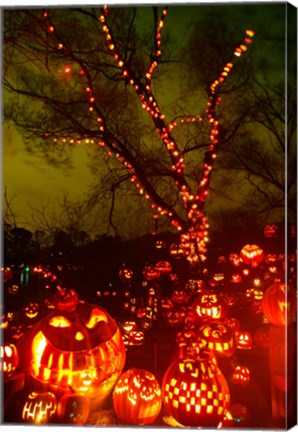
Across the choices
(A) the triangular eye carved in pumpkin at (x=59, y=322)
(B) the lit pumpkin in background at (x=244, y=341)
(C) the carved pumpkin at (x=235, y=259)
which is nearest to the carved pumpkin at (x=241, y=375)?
(B) the lit pumpkin in background at (x=244, y=341)

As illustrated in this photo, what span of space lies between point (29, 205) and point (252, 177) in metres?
1.16

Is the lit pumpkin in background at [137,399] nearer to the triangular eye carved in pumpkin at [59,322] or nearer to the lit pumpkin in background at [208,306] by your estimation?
the triangular eye carved in pumpkin at [59,322]

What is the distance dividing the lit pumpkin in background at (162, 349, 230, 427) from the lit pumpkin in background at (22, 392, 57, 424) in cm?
54

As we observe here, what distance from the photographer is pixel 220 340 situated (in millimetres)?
3254

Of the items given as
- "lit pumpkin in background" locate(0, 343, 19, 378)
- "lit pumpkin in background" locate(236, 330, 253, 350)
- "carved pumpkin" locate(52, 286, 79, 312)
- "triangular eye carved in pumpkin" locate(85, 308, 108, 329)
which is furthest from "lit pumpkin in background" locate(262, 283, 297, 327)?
"lit pumpkin in background" locate(0, 343, 19, 378)

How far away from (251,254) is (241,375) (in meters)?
0.65

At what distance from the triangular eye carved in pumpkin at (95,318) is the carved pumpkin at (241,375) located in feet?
2.32

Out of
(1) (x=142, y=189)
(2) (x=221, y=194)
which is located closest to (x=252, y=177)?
(2) (x=221, y=194)

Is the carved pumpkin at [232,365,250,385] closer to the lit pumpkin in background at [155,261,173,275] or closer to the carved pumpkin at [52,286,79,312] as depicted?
the lit pumpkin in background at [155,261,173,275]

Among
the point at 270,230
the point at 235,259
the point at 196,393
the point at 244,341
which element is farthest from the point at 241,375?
the point at 270,230

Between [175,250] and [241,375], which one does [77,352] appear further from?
[241,375]

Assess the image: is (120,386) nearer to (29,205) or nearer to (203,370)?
(203,370)

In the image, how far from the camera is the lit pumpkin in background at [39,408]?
2850 millimetres

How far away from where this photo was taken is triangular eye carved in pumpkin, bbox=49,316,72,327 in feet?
9.80
